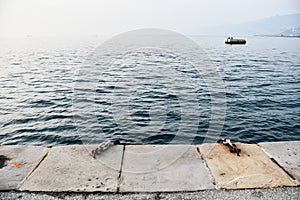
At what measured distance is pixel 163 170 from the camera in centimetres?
Answer: 353

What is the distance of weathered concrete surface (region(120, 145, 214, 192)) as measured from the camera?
3.17 meters

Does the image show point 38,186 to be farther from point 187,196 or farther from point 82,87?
point 82,87

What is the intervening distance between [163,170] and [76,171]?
1.25 m

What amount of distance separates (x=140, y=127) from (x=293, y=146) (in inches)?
227

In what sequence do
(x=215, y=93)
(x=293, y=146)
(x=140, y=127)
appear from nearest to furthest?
(x=293, y=146) < (x=140, y=127) < (x=215, y=93)

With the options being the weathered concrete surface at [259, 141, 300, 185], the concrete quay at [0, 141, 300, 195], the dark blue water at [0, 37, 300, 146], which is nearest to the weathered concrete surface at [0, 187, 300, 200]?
the concrete quay at [0, 141, 300, 195]

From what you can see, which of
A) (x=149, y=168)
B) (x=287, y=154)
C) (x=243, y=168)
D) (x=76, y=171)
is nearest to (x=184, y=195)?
(x=149, y=168)

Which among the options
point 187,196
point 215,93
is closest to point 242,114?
point 215,93

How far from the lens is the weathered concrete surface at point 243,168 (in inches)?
126

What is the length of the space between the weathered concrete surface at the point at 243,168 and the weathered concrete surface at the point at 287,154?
0.38 feet

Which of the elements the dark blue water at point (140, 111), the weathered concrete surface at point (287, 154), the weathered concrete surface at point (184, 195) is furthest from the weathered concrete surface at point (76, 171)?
the dark blue water at point (140, 111)

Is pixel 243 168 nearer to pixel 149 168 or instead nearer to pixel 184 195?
pixel 184 195

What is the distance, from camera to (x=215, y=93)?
46.7ft

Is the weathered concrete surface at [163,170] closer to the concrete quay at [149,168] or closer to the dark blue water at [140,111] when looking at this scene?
the concrete quay at [149,168]
